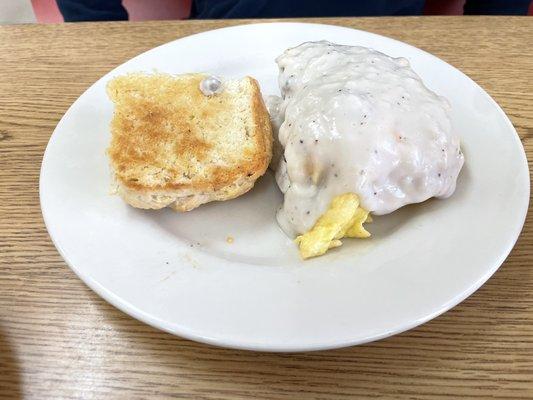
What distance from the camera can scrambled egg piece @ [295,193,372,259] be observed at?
32.9 inches

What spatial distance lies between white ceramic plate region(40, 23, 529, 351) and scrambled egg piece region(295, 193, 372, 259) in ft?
0.06

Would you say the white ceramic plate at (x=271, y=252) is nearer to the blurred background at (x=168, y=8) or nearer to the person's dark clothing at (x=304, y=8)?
the person's dark clothing at (x=304, y=8)

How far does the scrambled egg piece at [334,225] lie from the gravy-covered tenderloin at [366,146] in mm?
13

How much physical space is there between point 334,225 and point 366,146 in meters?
0.14

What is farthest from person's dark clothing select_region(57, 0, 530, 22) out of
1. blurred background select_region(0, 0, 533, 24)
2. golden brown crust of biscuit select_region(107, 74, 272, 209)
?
golden brown crust of biscuit select_region(107, 74, 272, 209)

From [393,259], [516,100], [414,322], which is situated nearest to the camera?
[414,322]

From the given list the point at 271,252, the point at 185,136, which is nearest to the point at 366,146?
the point at 271,252

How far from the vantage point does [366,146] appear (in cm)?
83

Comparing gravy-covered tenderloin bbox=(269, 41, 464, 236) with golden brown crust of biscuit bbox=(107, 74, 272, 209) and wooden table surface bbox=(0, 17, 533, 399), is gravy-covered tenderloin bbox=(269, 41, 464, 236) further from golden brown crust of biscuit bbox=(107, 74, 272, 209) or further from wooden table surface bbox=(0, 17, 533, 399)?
wooden table surface bbox=(0, 17, 533, 399)

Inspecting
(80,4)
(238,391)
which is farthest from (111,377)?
(80,4)

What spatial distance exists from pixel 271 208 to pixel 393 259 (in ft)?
0.90

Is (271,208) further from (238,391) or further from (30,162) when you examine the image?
(30,162)

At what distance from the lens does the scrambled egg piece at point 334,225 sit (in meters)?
0.84

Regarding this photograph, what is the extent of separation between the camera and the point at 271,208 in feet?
3.22
